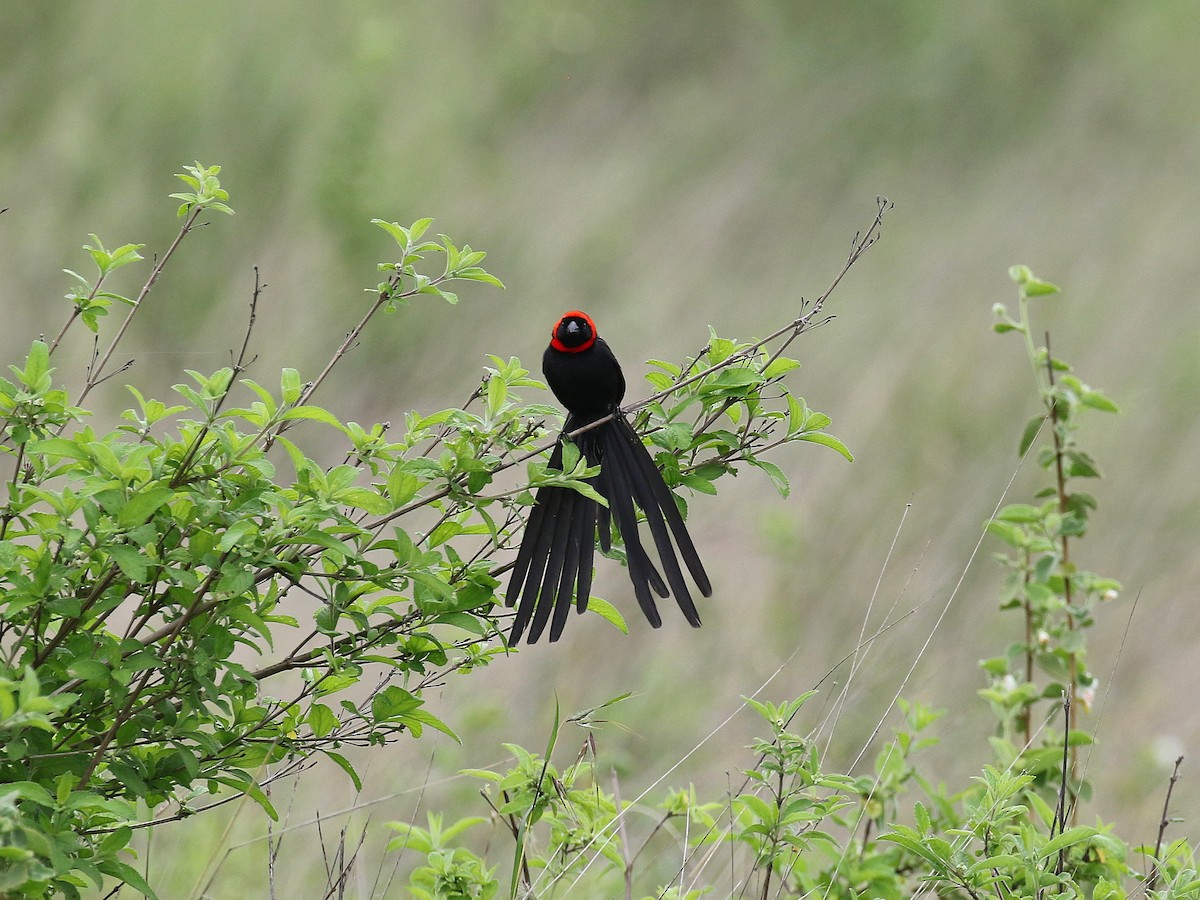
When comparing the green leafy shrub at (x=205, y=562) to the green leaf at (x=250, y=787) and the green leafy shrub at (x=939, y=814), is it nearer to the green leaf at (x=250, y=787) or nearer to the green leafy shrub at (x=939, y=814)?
the green leaf at (x=250, y=787)

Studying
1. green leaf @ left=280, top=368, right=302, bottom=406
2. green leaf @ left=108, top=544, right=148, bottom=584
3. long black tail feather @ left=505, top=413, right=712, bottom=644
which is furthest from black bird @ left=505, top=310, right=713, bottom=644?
green leaf @ left=108, top=544, right=148, bottom=584

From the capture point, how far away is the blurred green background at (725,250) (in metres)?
4.58

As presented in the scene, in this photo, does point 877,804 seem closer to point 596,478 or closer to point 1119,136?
point 596,478

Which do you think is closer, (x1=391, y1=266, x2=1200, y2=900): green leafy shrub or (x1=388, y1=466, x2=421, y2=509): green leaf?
(x1=388, y1=466, x2=421, y2=509): green leaf

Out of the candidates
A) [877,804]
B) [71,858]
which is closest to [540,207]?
[877,804]

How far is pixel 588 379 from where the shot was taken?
2.26 meters

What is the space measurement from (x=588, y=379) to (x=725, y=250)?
5515 millimetres

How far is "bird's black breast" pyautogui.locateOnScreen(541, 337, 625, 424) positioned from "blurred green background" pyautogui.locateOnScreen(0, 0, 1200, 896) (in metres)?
1.63

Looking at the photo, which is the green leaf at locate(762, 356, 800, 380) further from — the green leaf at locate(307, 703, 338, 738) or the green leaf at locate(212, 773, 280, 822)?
the green leaf at locate(212, 773, 280, 822)

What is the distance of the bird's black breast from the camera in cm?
226

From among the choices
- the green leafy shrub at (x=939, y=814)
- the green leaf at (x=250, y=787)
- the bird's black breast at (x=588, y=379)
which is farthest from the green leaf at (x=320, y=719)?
the bird's black breast at (x=588, y=379)

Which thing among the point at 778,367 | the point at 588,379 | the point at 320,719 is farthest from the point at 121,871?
the point at 778,367

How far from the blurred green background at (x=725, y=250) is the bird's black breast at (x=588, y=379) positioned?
163cm

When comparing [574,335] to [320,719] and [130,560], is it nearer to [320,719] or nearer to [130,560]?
[320,719]
